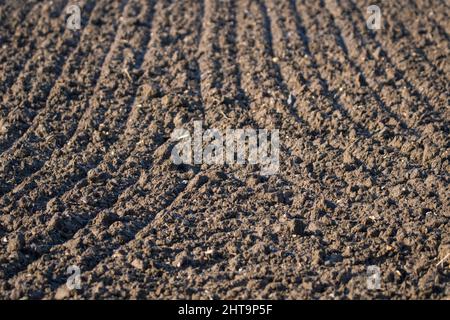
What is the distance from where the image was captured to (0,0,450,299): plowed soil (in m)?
4.83

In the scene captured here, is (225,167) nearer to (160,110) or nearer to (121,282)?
(160,110)

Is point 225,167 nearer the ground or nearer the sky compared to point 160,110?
nearer the ground

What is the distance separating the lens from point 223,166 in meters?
6.09

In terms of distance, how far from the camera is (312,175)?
5.94 m

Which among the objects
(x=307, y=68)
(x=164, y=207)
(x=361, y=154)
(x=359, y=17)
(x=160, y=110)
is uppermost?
(x=359, y=17)

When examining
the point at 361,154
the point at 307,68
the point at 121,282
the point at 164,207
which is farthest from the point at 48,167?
the point at 307,68

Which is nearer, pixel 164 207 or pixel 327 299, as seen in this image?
pixel 327 299

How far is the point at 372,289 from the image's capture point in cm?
464

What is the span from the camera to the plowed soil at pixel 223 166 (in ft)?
15.9

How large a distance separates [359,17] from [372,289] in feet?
17.2
